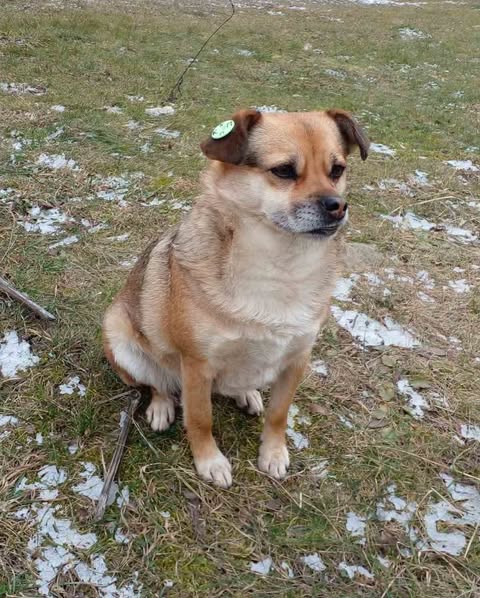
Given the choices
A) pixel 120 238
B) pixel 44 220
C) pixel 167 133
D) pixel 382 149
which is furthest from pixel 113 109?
pixel 382 149

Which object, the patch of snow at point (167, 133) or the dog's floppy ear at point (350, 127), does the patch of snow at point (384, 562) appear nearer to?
the dog's floppy ear at point (350, 127)

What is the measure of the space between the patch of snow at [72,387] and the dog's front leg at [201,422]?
750mm

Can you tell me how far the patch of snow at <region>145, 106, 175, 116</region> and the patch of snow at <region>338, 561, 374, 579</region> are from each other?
5929 millimetres

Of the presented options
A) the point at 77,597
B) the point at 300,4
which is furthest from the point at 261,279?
the point at 300,4

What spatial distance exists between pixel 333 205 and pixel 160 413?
153 centimetres

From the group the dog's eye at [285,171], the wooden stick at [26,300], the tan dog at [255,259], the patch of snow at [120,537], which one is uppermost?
the dog's eye at [285,171]

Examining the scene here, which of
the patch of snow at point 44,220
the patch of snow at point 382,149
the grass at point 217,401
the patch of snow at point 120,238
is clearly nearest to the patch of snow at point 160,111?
the grass at point 217,401

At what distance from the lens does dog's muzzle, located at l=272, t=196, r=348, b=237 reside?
7.14ft

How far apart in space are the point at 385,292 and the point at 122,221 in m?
2.28

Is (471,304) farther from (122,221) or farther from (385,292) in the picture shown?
(122,221)

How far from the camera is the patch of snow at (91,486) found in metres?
2.56

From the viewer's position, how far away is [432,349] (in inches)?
142

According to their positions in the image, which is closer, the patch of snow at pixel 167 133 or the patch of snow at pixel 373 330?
the patch of snow at pixel 373 330

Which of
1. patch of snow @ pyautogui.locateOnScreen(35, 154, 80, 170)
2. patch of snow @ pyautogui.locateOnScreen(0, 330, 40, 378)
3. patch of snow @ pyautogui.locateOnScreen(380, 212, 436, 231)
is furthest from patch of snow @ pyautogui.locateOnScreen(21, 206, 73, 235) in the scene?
patch of snow @ pyautogui.locateOnScreen(380, 212, 436, 231)
